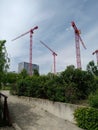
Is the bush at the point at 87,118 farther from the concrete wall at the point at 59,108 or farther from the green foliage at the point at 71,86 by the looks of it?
the green foliage at the point at 71,86

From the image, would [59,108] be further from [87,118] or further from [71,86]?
[87,118]

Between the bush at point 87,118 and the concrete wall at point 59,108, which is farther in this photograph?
the concrete wall at point 59,108

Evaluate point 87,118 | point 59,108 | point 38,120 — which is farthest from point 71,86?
point 87,118

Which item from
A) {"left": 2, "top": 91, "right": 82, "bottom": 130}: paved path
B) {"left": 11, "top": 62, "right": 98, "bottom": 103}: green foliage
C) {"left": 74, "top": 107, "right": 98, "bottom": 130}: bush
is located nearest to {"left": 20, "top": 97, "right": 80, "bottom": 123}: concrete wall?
{"left": 2, "top": 91, "right": 82, "bottom": 130}: paved path

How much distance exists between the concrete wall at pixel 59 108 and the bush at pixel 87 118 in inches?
21.4

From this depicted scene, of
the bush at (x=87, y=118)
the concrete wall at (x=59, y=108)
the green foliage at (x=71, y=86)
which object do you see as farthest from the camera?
the green foliage at (x=71, y=86)

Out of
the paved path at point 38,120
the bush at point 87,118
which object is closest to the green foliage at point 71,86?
the paved path at point 38,120

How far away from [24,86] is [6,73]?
6.40 metres

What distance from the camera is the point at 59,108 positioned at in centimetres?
1155

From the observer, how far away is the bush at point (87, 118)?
870cm

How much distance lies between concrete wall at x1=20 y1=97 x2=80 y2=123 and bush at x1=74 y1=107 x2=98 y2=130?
0.54 metres

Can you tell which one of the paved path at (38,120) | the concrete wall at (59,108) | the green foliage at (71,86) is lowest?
the paved path at (38,120)

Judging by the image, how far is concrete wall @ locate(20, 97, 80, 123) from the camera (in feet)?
34.0

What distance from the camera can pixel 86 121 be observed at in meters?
9.10
